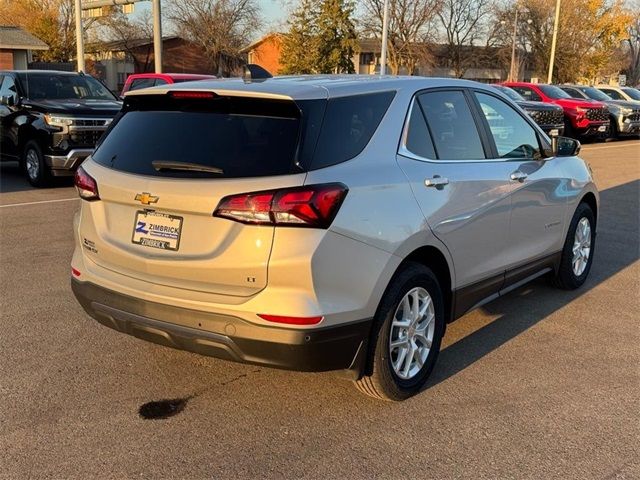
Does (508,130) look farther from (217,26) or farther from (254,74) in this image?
(217,26)

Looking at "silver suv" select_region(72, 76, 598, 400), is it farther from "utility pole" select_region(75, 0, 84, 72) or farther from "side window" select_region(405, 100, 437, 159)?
"utility pole" select_region(75, 0, 84, 72)

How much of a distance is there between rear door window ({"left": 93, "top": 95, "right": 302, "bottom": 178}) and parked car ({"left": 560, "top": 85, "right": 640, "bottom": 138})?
22.4m

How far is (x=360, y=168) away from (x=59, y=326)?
2.72 meters

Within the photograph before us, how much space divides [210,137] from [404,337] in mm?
1518

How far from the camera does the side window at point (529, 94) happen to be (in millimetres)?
22044

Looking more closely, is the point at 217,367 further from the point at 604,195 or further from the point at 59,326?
the point at 604,195

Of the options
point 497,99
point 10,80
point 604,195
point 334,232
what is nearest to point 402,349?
point 334,232

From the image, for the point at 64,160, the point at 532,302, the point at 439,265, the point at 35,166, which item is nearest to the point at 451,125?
the point at 439,265

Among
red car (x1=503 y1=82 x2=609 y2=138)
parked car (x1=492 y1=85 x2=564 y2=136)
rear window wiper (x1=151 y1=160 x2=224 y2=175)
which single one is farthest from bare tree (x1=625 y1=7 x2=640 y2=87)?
rear window wiper (x1=151 y1=160 x2=224 y2=175)

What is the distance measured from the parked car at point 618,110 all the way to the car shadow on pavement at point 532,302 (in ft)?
51.8

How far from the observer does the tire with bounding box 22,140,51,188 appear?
10.5m

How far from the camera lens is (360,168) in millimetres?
3295

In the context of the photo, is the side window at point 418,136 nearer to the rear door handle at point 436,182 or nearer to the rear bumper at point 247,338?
the rear door handle at point 436,182

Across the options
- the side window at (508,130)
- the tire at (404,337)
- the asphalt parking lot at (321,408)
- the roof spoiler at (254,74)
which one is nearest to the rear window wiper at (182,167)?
the roof spoiler at (254,74)
